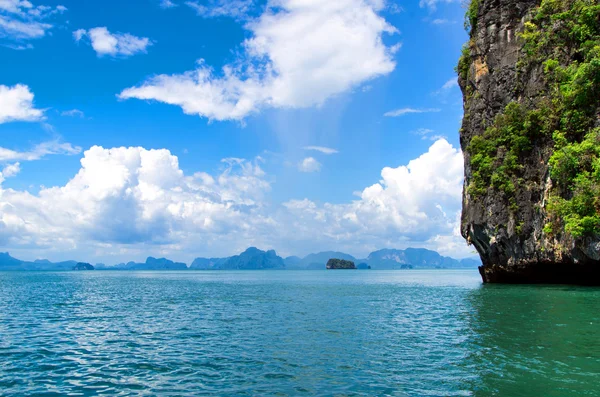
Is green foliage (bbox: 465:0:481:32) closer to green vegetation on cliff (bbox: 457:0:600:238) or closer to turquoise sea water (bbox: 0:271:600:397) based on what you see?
green vegetation on cliff (bbox: 457:0:600:238)

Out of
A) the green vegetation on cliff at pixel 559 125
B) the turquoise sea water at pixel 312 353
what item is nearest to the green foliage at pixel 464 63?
the green vegetation on cliff at pixel 559 125

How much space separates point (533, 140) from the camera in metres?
44.8

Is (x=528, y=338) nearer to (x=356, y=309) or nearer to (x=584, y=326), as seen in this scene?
(x=584, y=326)

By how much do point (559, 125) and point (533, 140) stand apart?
330cm

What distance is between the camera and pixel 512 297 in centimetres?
3503

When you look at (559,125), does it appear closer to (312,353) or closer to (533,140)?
(533,140)

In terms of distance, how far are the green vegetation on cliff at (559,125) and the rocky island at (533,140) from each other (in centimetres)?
10

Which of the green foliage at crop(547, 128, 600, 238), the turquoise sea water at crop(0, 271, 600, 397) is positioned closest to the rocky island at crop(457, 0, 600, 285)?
the green foliage at crop(547, 128, 600, 238)

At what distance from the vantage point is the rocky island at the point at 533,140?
125 ft

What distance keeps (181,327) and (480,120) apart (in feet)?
145

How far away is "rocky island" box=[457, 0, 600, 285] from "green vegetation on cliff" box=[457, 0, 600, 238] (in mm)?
100

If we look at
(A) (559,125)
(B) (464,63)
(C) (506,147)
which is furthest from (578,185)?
(B) (464,63)

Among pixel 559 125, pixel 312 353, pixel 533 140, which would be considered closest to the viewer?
pixel 312 353

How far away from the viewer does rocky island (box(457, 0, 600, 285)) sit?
3800cm
